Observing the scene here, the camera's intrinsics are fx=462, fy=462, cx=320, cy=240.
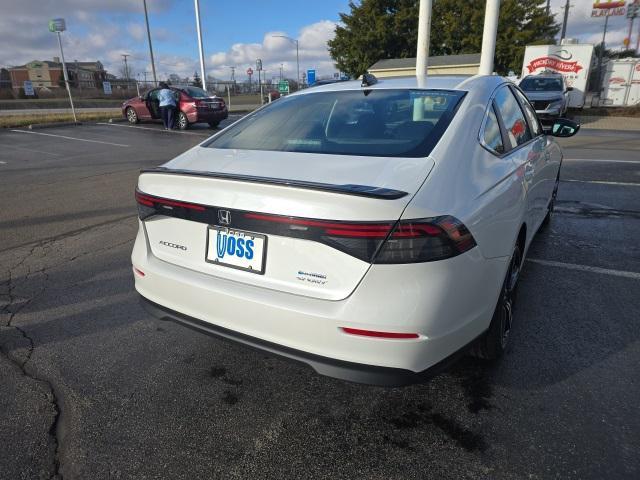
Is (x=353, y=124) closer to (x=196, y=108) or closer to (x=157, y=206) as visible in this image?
(x=157, y=206)

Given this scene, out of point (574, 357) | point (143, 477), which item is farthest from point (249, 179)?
point (574, 357)

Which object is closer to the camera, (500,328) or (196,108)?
(500,328)

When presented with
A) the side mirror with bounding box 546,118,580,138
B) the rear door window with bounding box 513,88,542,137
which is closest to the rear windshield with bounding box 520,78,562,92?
the side mirror with bounding box 546,118,580,138

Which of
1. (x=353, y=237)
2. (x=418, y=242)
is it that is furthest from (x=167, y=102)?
A: (x=418, y=242)

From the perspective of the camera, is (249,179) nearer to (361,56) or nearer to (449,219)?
(449,219)

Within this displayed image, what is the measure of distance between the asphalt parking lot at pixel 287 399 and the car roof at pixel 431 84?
1.62 m

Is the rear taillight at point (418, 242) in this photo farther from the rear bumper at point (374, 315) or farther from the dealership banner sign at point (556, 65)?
the dealership banner sign at point (556, 65)

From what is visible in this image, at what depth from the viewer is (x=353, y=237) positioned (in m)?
1.78

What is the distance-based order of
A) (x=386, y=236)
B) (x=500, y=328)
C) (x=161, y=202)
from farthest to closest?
(x=500, y=328) → (x=161, y=202) → (x=386, y=236)

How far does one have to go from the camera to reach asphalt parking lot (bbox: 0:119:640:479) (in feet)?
6.65

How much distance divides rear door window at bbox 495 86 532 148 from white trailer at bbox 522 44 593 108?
76.7 feet

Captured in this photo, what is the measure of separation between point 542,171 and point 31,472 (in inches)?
149

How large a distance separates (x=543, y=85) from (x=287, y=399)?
66.7 feet

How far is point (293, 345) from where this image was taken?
2004mm
